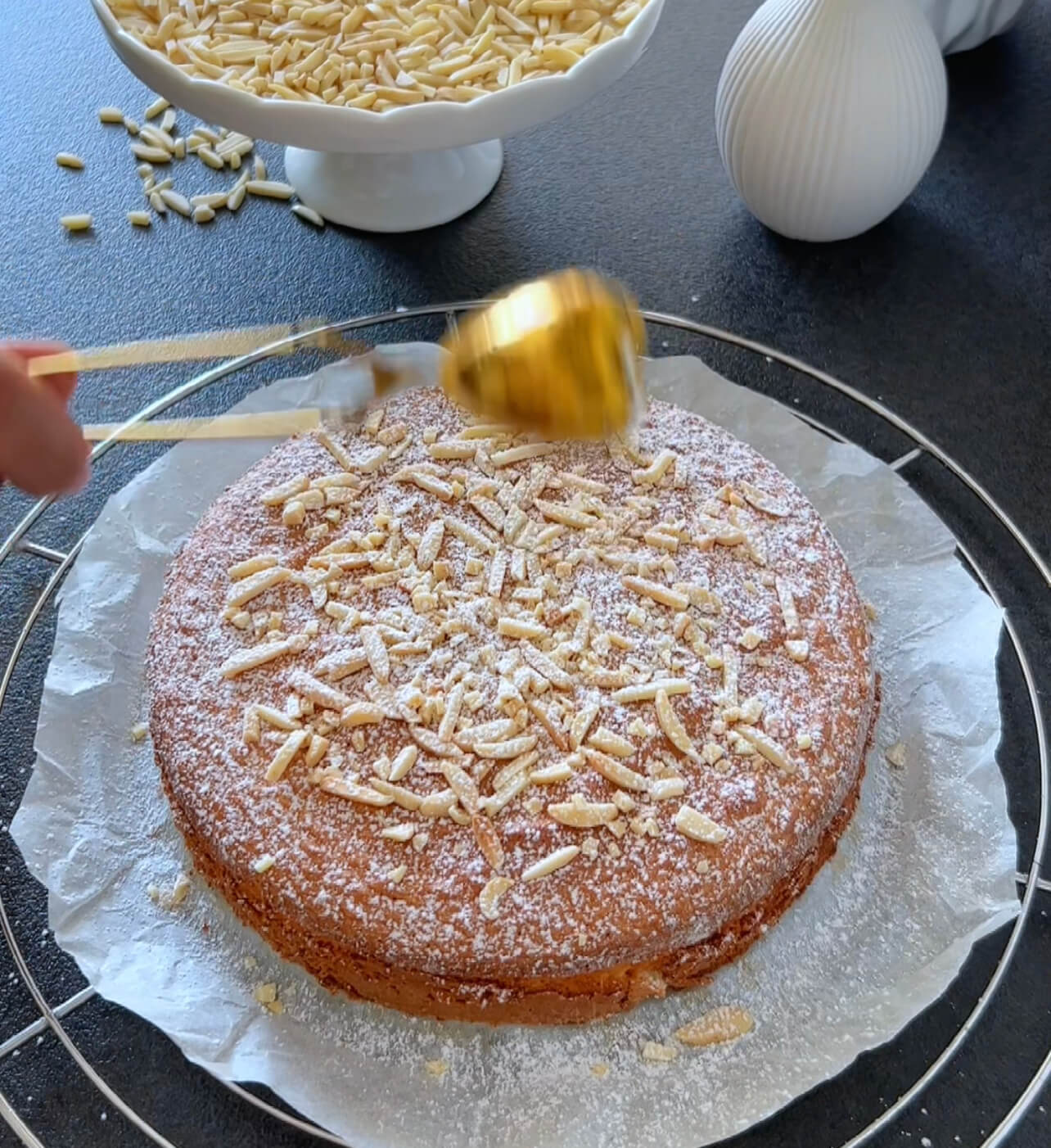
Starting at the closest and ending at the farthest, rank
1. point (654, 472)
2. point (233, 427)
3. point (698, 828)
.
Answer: point (698, 828) → point (654, 472) → point (233, 427)

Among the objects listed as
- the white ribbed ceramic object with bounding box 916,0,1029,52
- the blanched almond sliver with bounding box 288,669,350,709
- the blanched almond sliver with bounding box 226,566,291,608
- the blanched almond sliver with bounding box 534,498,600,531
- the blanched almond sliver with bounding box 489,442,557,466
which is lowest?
the blanched almond sliver with bounding box 288,669,350,709

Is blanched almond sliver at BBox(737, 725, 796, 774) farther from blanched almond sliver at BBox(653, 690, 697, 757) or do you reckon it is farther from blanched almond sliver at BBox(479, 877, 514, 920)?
blanched almond sliver at BBox(479, 877, 514, 920)

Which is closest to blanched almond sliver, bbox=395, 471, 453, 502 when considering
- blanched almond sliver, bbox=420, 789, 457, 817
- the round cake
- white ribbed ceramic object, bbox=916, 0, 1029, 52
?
the round cake

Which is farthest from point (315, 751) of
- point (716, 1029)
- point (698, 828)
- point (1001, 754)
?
point (1001, 754)

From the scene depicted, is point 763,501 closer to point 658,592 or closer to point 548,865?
point 658,592

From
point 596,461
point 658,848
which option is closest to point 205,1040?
point 658,848

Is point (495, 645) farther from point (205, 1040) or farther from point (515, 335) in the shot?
point (205, 1040)
